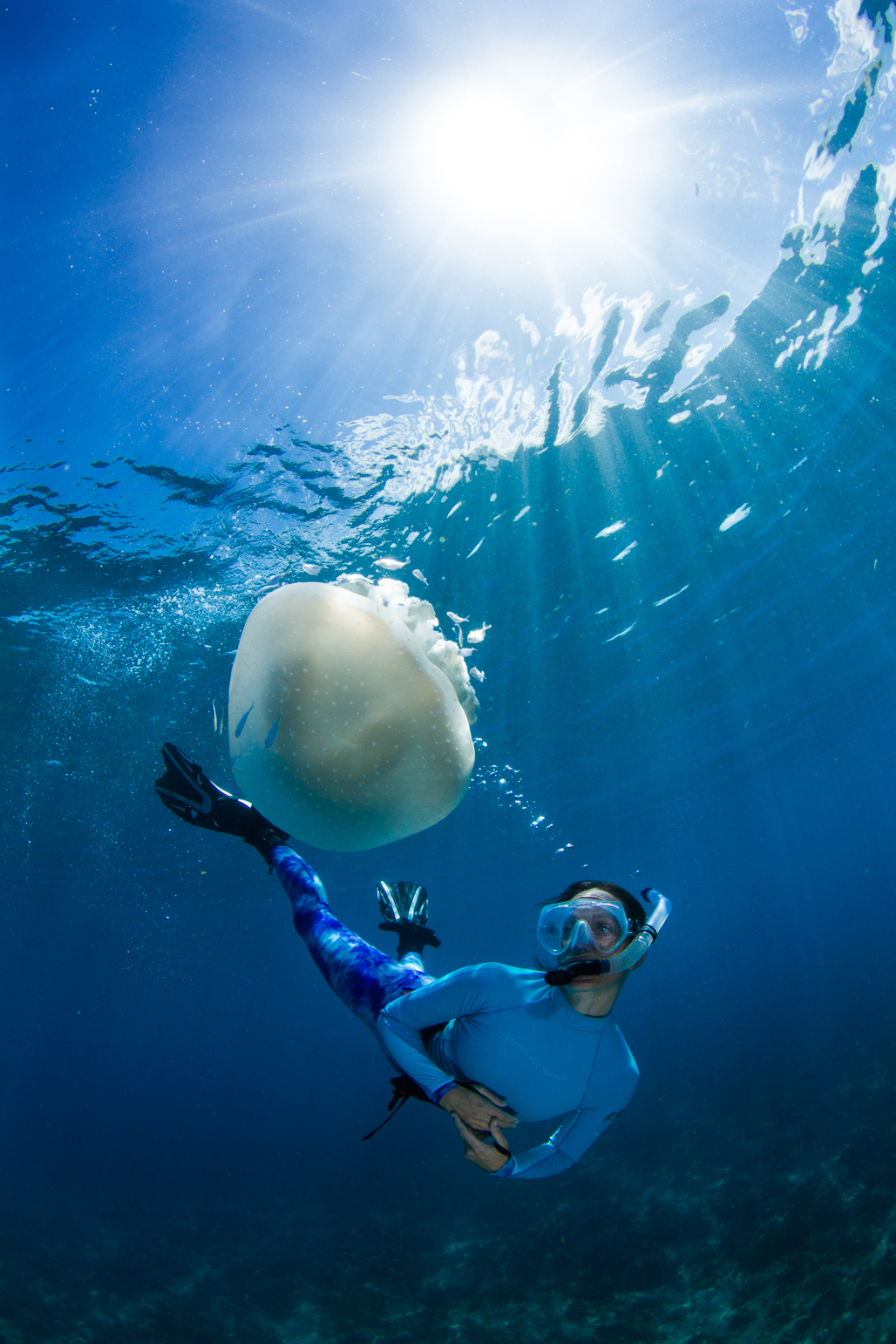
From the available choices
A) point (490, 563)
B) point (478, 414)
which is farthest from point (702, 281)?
point (490, 563)

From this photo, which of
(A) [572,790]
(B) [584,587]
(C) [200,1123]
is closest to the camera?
(B) [584,587]

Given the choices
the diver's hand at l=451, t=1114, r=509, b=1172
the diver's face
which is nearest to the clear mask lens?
the diver's face

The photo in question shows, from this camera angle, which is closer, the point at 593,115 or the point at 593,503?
the point at 593,115

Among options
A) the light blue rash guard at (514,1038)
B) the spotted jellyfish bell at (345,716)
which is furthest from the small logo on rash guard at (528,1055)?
the spotted jellyfish bell at (345,716)

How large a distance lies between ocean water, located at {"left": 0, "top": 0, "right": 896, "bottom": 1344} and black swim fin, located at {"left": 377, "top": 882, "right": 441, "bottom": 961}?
10.1ft

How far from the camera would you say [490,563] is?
11.5m

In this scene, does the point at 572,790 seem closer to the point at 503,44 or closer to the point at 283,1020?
the point at 503,44

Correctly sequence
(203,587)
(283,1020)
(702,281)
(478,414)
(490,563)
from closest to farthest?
(702,281) < (478,414) < (203,587) < (490,563) < (283,1020)

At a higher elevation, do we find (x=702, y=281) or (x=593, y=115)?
(x=593, y=115)

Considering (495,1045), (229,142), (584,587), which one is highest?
(229,142)

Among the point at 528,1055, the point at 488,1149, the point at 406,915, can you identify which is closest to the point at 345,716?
the point at 528,1055

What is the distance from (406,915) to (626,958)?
12.8ft

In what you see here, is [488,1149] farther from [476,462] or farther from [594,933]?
[476,462]

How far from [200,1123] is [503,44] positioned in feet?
236
